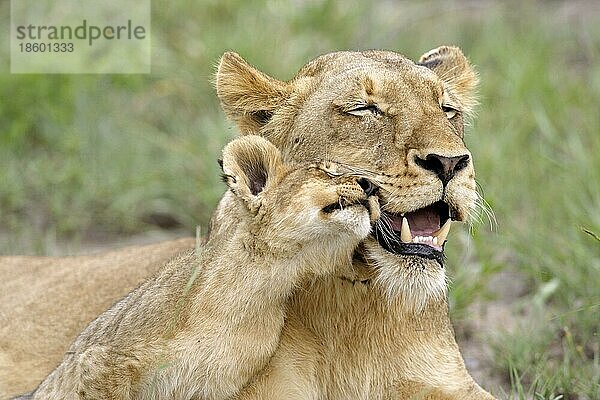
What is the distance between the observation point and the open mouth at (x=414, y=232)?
2.92 metres

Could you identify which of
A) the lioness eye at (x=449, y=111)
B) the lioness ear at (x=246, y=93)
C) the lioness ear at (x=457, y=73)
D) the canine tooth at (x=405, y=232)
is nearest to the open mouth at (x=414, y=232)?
the canine tooth at (x=405, y=232)

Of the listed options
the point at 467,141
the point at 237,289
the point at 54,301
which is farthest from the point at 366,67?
the point at 467,141

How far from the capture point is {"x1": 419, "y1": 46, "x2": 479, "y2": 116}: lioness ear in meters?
3.79

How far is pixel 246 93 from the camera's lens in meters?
A: 3.46

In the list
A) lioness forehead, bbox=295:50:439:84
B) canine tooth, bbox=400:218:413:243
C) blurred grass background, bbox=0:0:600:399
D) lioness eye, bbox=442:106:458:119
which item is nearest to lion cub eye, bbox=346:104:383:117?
lioness forehead, bbox=295:50:439:84

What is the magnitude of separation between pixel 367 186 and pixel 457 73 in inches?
41.7

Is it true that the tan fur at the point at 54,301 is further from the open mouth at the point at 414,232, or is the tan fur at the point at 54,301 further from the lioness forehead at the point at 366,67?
the open mouth at the point at 414,232

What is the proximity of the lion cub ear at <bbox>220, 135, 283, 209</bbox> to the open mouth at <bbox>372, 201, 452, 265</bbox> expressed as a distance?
0.28m

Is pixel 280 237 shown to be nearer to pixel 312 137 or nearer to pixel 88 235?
pixel 312 137

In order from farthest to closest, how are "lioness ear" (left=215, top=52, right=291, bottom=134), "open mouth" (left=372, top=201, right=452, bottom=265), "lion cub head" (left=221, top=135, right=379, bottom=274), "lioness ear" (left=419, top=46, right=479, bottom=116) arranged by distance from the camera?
"lioness ear" (left=419, top=46, right=479, bottom=116), "lioness ear" (left=215, top=52, right=291, bottom=134), "open mouth" (left=372, top=201, right=452, bottom=265), "lion cub head" (left=221, top=135, right=379, bottom=274)

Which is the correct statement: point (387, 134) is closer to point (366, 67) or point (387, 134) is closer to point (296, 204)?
point (366, 67)

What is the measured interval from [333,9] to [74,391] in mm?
4834

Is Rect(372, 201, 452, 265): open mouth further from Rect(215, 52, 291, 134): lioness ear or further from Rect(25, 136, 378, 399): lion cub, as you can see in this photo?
Rect(215, 52, 291, 134): lioness ear

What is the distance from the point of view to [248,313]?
2.94 metres
